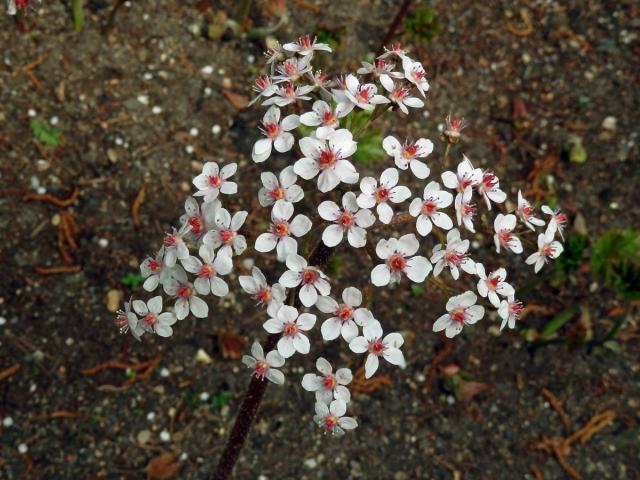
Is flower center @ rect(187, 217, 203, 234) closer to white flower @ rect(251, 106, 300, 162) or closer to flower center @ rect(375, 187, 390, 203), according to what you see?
white flower @ rect(251, 106, 300, 162)

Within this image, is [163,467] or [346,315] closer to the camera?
[346,315]

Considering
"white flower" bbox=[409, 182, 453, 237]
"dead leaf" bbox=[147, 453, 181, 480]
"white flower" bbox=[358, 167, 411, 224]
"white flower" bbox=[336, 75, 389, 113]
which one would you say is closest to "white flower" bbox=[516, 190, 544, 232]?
"white flower" bbox=[409, 182, 453, 237]

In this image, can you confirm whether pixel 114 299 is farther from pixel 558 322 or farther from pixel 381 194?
pixel 558 322

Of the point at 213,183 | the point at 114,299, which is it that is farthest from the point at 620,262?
the point at 114,299

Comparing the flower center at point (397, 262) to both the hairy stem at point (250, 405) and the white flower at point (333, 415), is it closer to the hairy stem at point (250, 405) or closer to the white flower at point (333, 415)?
the hairy stem at point (250, 405)

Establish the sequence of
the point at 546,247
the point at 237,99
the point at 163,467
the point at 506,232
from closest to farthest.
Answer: the point at 506,232
the point at 546,247
the point at 163,467
the point at 237,99

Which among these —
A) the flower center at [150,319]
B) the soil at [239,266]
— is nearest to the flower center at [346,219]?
the flower center at [150,319]
